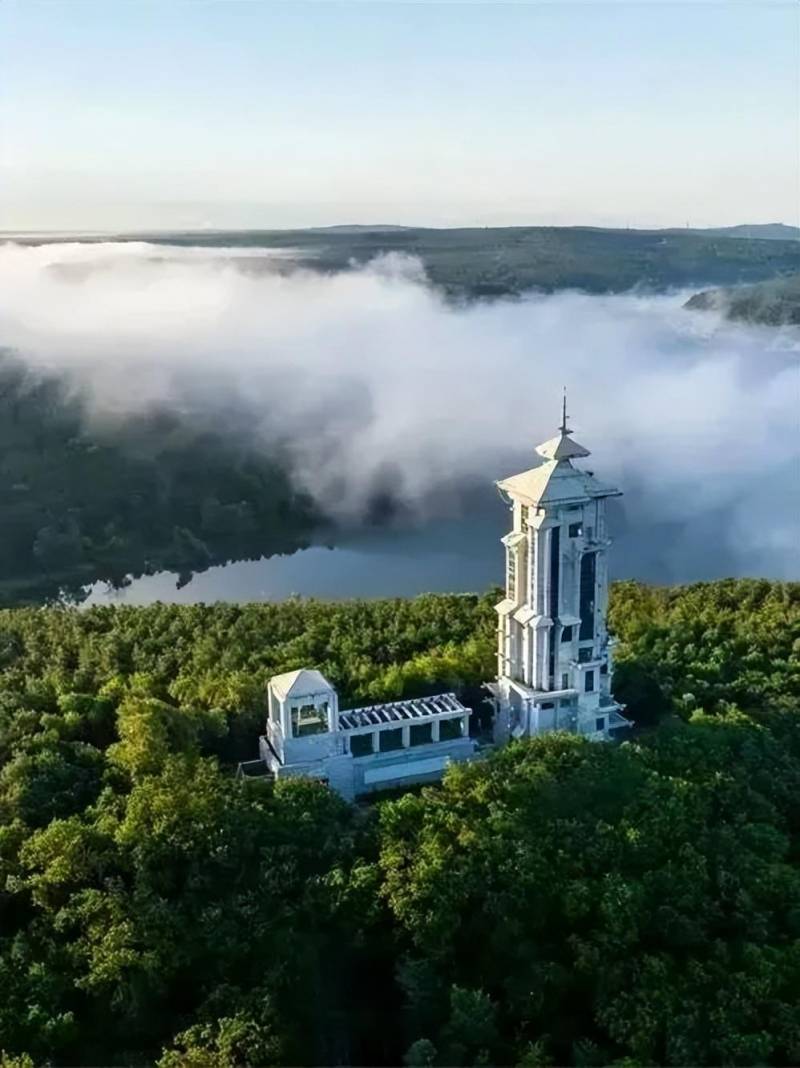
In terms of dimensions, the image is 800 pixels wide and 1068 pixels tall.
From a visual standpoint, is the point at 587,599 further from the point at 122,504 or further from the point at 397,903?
the point at 122,504

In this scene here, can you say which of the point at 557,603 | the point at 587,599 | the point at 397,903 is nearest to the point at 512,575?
the point at 557,603

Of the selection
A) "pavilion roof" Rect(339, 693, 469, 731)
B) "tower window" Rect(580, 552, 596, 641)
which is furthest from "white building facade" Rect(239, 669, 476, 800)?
"tower window" Rect(580, 552, 596, 641)

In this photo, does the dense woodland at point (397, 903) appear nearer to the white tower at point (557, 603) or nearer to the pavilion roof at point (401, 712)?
the pavilion roof at point (401, 712)

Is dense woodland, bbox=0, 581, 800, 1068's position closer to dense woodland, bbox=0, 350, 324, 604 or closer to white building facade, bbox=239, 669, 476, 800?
white building facade, bbox=239, 669, 476, 800

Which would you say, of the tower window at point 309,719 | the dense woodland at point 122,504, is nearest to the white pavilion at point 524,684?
the tower window at point 309,719

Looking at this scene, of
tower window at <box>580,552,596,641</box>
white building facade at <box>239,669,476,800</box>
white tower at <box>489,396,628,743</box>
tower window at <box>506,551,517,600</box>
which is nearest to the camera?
white building facade at <box>239,669,476,800</box>

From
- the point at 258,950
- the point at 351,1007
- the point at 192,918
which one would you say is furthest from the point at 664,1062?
the point at 192,918

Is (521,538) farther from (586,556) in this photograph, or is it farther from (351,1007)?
(351,1007)
